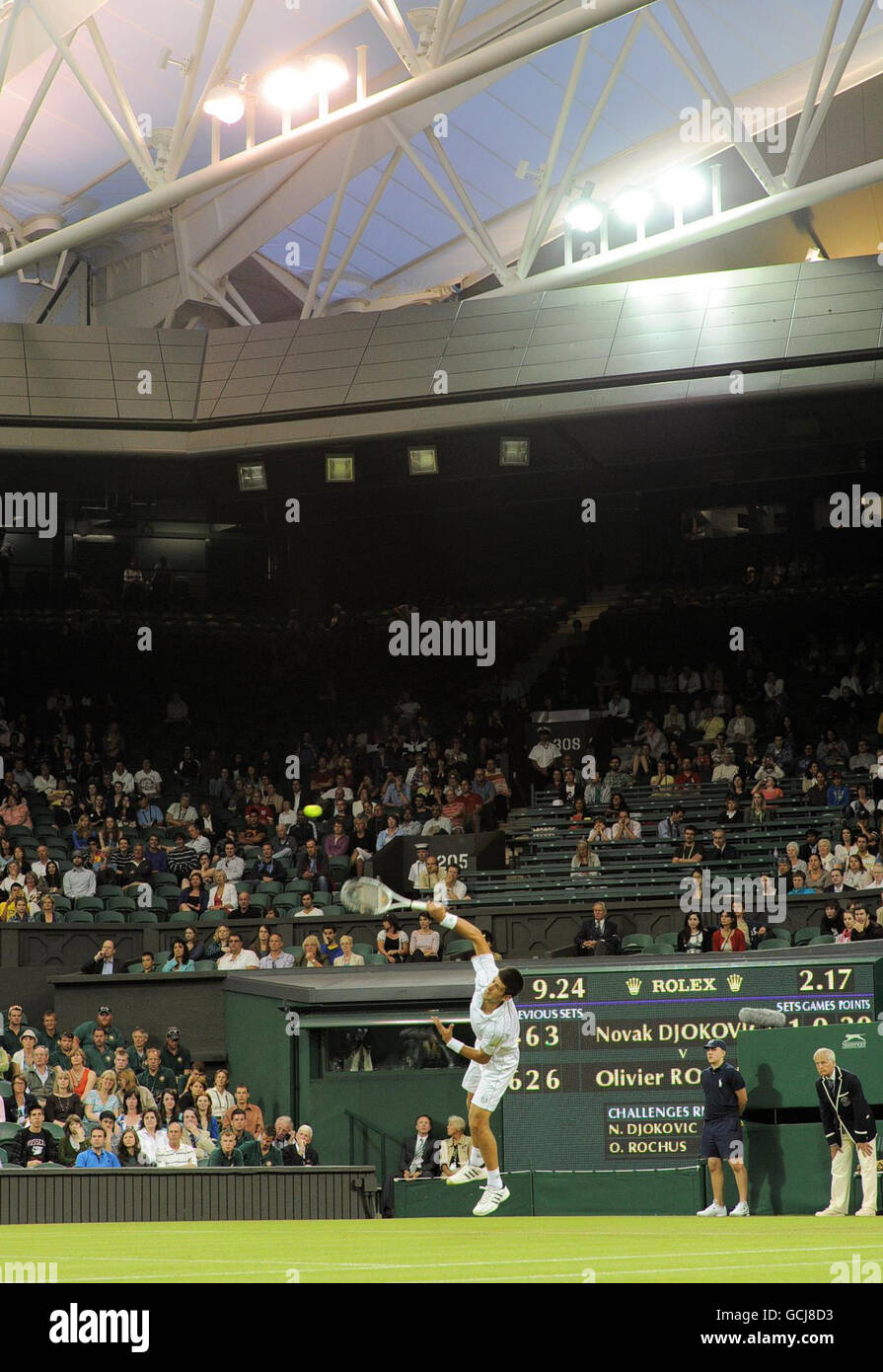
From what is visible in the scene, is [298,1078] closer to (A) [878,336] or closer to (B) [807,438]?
(A) [878,336]

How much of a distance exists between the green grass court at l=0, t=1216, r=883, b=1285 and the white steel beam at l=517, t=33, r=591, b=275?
1609 centimetres

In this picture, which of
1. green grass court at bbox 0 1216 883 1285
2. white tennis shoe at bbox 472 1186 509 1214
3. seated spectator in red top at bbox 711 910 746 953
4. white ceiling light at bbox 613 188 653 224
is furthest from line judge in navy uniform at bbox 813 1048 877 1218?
white ceiling light at bbox 613 188 653 224

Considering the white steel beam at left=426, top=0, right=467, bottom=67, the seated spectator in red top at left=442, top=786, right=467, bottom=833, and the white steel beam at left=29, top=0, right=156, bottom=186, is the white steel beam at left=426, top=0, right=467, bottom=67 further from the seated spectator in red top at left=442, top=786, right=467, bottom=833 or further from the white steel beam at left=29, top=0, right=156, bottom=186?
the seated spectator in red top at left=442, top=786, right=467, bottom=833

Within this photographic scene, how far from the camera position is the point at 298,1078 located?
55.2 feet

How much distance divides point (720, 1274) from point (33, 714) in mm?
26141

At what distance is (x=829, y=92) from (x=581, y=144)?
3479mm

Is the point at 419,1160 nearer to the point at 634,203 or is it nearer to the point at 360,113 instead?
the point at 360,113

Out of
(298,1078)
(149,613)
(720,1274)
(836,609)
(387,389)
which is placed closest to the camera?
(720,1274)

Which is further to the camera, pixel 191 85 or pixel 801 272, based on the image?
pixel 801 272

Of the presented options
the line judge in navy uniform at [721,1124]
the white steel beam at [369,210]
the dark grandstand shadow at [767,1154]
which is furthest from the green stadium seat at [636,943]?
the white steel beam at [369,210]

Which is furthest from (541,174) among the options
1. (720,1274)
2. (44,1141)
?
(720,1274)

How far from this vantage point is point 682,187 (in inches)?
1133

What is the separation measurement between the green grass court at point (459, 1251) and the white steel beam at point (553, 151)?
1609 centimetres
